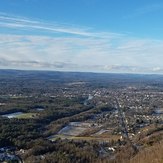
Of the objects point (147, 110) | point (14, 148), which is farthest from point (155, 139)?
point (147, 110)

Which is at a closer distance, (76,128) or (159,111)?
(76,128)

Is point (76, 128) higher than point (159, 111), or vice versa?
point (159, 111)

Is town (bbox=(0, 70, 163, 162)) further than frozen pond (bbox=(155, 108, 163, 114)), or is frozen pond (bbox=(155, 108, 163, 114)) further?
frozen pond (bbox=(155, 108, 163, 114))

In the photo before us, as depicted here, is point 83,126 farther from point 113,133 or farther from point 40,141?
point 40,141

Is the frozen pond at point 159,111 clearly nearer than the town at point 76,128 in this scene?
No

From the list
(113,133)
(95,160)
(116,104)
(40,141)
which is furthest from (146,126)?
(116,104)

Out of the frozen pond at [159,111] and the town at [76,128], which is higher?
the town at [76,128]

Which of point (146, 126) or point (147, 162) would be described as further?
point (146, 126)

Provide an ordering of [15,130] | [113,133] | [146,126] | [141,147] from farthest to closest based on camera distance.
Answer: [146,126] < [113,133] < [15,130] < [141,147]

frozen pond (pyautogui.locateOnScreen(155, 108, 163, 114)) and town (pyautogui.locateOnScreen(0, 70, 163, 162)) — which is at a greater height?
town (pyautogui.locateOnScreen(0, 70, 163, 162))

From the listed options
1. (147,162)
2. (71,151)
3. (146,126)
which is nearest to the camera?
(147,162)
